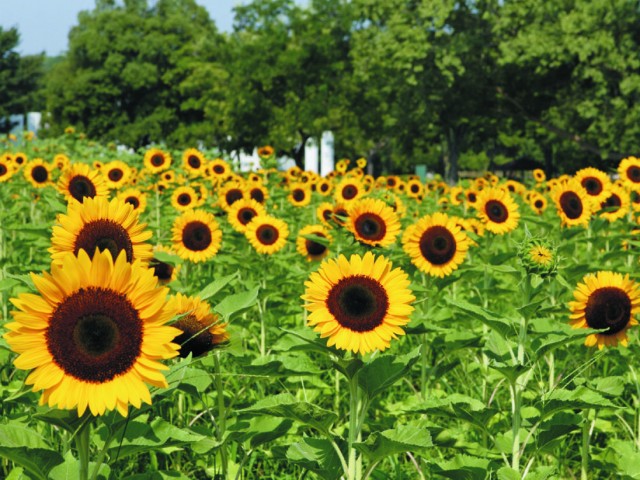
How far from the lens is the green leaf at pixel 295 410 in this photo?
2.40 metres

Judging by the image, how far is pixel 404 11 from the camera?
30922mm

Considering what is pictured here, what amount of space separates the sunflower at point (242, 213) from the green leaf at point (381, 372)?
3.74 meters

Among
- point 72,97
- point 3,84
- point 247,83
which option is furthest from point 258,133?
point 3,84

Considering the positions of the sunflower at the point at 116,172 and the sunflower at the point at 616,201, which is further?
the sunflower at the point at 116,172

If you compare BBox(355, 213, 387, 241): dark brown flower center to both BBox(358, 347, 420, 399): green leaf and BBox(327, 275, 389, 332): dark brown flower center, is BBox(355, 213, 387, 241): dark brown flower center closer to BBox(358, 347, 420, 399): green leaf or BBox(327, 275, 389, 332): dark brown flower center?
BBox(327, 275, 389, 332): dark brown flower center

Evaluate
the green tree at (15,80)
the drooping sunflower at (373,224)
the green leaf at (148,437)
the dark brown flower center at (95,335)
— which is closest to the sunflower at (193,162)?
the drooping sunflower at (373,224)

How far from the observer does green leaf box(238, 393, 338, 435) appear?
240 centimetres

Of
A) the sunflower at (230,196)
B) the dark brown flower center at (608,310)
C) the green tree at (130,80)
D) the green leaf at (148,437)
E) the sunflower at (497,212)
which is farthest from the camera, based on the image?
the green tree at (130,80)

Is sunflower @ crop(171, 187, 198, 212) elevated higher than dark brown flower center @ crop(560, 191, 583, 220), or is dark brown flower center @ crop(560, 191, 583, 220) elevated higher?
sunflower @ crop(171, 187, 198, 212)

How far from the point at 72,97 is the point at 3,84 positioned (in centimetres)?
2309

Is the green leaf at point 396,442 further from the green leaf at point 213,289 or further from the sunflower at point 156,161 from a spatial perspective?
the sunflower at point 156,161

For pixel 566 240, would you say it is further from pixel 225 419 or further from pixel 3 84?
pixel 3 84

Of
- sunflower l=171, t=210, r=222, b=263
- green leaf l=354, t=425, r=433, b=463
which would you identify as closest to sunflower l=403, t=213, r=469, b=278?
sunflower l=171, t=210, r=222, b=263

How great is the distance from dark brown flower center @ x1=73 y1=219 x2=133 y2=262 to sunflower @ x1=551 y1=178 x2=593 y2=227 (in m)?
4.23
